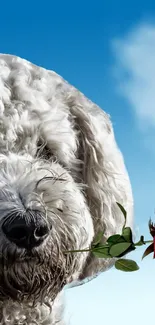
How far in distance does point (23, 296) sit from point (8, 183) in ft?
2.20

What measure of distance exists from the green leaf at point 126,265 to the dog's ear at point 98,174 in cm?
200

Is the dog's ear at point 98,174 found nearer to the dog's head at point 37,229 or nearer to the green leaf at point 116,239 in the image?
the dog's head at point 37,229

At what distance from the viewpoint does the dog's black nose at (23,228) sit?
120 inches

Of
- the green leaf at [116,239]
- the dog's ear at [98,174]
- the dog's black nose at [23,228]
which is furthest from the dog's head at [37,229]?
the green leaf at [116,239]

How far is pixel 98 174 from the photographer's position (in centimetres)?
427

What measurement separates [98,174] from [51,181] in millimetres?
855

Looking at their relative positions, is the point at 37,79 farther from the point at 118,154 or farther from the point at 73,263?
the point at 73,263

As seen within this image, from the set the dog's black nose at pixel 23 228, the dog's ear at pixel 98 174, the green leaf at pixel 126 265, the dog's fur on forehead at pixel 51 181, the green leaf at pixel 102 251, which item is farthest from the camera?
the dog's ear at pixel 98 174

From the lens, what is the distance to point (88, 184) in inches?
166

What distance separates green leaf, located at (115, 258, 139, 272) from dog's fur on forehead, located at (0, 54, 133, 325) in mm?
1035

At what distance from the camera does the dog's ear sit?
422 centimetres

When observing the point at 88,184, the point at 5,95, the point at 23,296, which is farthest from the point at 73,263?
the point at 5,95

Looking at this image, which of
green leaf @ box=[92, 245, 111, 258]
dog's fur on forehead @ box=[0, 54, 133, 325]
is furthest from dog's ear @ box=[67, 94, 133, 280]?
green leaf @ box=[92, 245, 111, 258]

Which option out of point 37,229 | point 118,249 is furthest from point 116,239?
point 37,229
